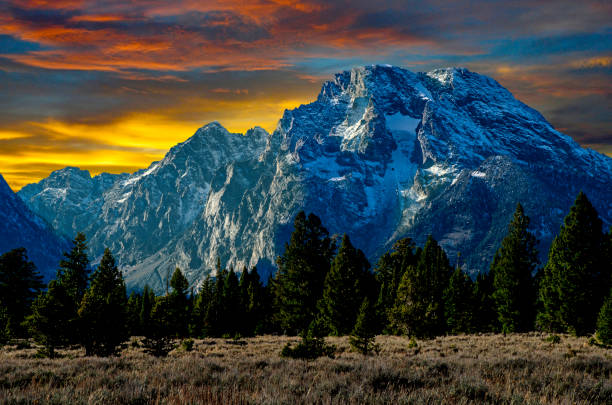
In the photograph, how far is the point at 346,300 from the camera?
127 feet

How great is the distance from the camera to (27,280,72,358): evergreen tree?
24469mm

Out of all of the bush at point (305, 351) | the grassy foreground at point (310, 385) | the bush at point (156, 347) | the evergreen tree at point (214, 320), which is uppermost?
the grassy foreground at point (310, 385)

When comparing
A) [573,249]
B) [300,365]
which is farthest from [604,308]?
[300,365]

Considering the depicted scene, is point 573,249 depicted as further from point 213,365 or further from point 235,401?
point 235,401

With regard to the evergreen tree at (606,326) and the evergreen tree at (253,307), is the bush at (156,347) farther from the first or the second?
the evergreen tree at (253,307)

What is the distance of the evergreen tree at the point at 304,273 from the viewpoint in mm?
46781

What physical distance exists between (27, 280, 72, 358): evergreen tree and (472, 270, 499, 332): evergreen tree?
41206mm

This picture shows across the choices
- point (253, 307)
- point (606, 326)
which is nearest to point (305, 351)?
point (606, 326)

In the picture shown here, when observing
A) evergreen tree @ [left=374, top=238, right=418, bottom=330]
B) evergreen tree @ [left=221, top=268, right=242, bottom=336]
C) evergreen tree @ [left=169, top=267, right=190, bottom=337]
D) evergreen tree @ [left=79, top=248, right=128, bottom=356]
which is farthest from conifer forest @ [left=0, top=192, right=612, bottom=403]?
evergreen tree @ [left=169, top=267, right=190, bottom=337]

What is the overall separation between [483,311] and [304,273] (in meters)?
24.9

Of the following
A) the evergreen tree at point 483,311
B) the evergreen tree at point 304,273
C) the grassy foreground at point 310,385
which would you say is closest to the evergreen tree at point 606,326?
the grassy foreground at point 310,385

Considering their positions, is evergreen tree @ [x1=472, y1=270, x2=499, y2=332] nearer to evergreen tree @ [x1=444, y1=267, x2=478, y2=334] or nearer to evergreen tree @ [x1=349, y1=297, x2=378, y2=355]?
evergreen tree @ [x1=444, y1=267, x2=478, y2=334]

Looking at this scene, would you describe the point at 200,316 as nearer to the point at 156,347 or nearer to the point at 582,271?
the point at 156,347

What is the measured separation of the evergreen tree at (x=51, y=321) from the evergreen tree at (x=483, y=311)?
4121cm
